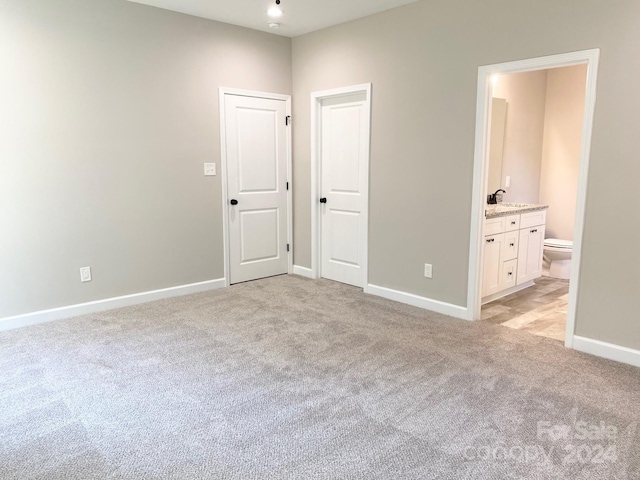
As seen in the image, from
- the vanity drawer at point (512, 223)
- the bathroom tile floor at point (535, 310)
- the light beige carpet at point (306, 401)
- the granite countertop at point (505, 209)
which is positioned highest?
the granite countertop at point (505, 209)

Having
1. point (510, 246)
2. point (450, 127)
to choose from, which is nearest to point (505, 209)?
point (510, 246)

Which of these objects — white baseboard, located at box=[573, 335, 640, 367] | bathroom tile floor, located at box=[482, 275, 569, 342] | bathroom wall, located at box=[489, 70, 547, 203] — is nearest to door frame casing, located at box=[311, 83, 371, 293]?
bathroom tile floor, located at box=[482, 275, 569, 342]

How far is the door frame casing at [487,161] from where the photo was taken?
2988 millimetres

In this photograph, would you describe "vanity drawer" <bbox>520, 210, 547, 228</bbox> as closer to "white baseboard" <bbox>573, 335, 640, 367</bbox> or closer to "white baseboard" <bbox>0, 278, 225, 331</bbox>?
"white baseboard" <bbox>573, 335, 640, 367</bbox>

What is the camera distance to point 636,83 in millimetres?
2789

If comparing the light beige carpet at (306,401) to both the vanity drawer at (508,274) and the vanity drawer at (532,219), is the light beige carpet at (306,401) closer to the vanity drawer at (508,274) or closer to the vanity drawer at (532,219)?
the vanity drawer at (508,274)

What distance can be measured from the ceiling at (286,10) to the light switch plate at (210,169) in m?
1.42

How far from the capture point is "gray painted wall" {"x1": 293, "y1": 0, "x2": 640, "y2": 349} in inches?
114

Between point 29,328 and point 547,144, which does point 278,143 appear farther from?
point 547,144

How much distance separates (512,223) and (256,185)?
2.72 meters

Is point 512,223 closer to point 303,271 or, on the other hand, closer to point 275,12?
point 303,271

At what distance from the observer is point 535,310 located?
4.16m

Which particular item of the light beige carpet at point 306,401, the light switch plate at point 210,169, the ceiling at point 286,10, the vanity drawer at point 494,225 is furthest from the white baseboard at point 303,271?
the ceiling at point 286,10

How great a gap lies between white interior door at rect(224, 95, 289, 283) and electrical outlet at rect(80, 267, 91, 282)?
142 centimetres
